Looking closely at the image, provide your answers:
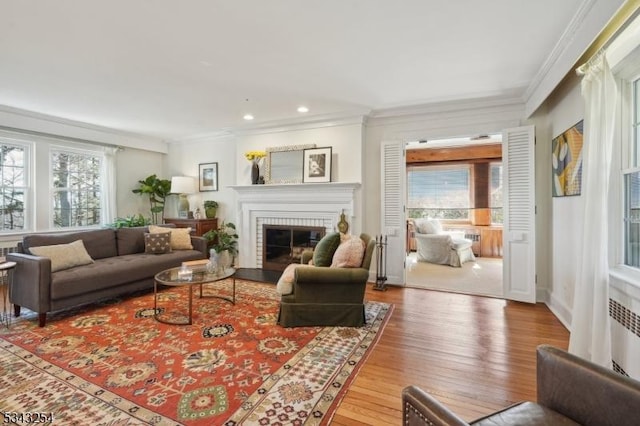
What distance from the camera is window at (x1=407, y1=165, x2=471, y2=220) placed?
302 inches

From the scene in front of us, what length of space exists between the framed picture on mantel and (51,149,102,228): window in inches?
158

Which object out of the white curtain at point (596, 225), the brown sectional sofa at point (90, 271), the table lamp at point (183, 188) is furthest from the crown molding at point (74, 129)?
the white curtain at point (596, 225)

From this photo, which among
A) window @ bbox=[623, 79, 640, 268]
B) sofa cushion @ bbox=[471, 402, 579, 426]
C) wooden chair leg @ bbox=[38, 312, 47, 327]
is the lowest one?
wooden chair leg @ bbox=[38, 312, 47, 327]

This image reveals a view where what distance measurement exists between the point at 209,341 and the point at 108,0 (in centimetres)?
270

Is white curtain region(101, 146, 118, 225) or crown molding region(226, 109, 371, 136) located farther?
white curtain region(101, 146, 118, 225)

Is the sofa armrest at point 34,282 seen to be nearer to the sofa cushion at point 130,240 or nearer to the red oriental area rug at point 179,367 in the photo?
the red oriental area rug at point 179,367

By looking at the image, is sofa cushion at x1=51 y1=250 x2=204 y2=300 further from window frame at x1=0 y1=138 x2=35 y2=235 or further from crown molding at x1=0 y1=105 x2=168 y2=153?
crown molding at x1=0 y1=105 x2=168 y2=153

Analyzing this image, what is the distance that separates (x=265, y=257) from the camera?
534cm

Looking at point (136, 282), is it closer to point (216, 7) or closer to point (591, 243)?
point (216, 7)

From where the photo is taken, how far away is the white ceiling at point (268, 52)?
2.18 metres

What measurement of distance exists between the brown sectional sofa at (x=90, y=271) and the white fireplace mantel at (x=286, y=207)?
95 centimetres

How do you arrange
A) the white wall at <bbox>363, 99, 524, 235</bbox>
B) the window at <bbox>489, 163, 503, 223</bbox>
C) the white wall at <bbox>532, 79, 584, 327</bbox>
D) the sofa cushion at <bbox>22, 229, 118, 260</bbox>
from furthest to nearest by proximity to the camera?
the window at <bbox>489, 163, 503, 223</bbox>
the white wall at <bbox>363, 99, 524, 235</bbox>
the sofa cushion at <bbox>22, 229, 118, 260</bbox>
the white wall at <bbox>532, 79, 584, 327</bbox>

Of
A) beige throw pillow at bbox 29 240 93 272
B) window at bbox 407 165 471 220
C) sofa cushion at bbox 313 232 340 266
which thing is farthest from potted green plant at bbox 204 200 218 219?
window at bbox 407 165 471 220

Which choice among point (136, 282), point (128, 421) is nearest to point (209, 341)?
point (128, 421)
